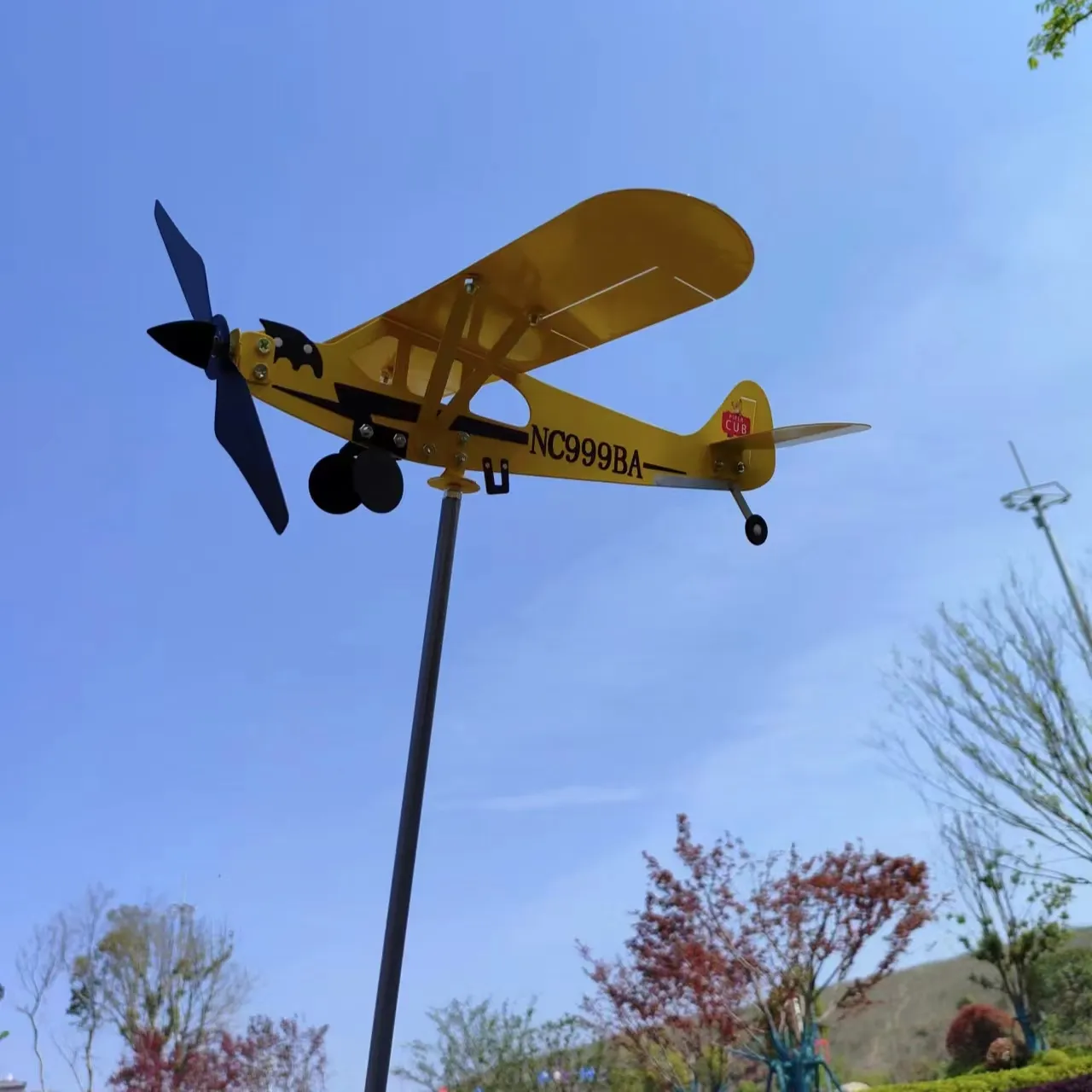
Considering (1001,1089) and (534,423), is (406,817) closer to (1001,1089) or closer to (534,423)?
(534,423)

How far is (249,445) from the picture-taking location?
3221mm

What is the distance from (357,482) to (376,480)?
8cm

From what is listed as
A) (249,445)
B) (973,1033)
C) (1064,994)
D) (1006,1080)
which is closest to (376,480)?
(249,445)

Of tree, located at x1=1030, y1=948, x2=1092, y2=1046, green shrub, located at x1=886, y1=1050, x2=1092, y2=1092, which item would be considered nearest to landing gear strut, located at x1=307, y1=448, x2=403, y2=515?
green shrub, located at x1=886, y1=1050, x2=1092, y2=1092

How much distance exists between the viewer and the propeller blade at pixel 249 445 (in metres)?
3.20

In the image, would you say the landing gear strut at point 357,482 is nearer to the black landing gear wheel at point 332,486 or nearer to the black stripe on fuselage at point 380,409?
the black landing gear wheel at point 332,486

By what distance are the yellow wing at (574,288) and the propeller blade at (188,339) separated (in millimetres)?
557

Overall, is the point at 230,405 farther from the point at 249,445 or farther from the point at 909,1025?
the point at 909,1025

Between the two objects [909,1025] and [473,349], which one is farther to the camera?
[909,1025]

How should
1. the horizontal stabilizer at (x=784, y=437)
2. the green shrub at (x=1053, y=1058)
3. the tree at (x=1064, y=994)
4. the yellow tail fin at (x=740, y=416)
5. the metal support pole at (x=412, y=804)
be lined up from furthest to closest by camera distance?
1. the tree at (x=1064, y=994)
2. the green shrub at (x=1053, y=1058)
3. the yellow tail fin at (x=740, y=416)
4. the horizontal stabilizer at (x=784, y=437)
5. the metal support pole at (x=412, y=804)

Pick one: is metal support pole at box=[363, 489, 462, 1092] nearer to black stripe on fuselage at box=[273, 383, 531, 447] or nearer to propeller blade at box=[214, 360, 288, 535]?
black stripe on fuselage at box=[273, 383, 531, 447]

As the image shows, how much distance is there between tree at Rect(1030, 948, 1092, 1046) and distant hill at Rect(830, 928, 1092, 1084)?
747 millimetres

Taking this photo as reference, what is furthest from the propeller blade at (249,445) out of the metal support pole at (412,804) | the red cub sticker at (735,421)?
the red cub sticker at (735,421)

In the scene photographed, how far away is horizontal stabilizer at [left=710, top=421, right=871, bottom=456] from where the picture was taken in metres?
5.02
